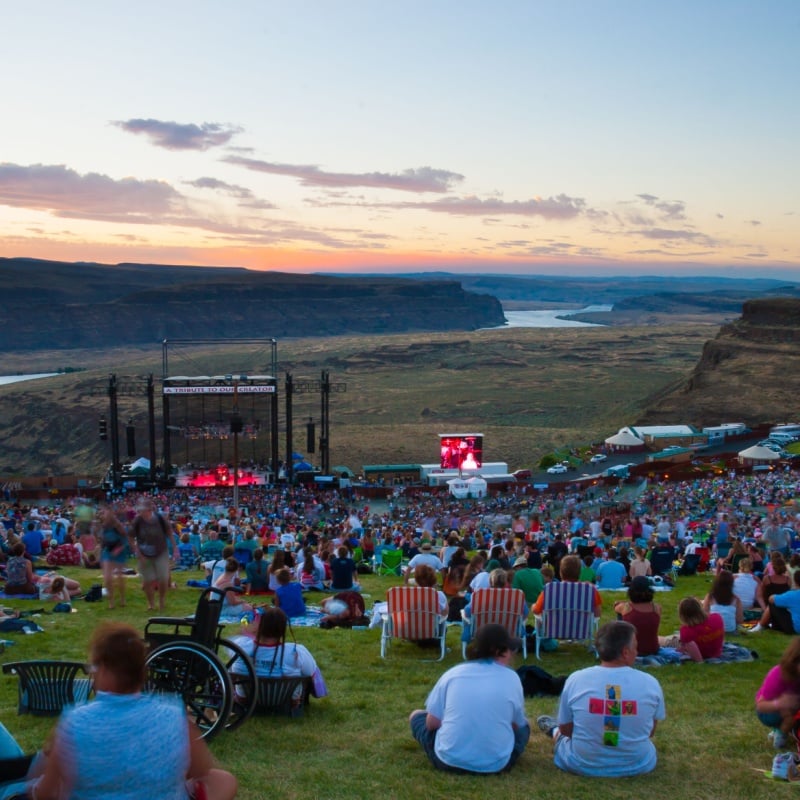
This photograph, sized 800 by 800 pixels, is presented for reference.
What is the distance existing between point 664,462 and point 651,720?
43.2 metres

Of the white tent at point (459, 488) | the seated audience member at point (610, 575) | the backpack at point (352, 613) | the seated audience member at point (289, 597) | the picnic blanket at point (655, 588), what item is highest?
the seated audience member at point (289, 597)

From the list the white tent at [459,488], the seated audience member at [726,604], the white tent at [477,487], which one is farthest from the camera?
the white tent at [477,487]

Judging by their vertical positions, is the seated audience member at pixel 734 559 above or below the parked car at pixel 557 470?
above

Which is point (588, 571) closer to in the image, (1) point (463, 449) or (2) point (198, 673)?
(2) point (198, 673)

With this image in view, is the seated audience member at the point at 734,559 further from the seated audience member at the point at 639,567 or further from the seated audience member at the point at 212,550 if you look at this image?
the seated audience member at the point at 212,550

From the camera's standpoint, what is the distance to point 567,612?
9.50m

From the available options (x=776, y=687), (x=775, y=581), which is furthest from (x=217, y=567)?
(x=776, y=687)

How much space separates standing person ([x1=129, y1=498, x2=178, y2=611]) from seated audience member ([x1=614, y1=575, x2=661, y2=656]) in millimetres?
5571

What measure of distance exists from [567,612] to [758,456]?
3844cm

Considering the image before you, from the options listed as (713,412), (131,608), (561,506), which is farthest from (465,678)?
(713,412)

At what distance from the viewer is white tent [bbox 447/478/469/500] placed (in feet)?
135

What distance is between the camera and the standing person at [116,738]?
12.7ft

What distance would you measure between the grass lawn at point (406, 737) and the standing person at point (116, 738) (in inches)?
74.0

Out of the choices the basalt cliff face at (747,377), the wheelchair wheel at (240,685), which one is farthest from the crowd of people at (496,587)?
the basalt cliff face at (747,377)
